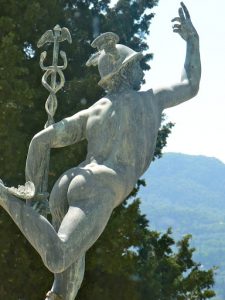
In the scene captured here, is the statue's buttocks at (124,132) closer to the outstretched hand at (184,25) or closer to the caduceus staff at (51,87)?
the caduceus staff at (51,87)

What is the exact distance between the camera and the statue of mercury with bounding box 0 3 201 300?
5422 mm

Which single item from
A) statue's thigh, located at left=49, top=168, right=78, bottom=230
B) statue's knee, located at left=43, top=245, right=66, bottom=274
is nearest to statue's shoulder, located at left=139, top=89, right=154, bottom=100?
statue's thigh, located at left=49, top=168, right=78, bottom=230

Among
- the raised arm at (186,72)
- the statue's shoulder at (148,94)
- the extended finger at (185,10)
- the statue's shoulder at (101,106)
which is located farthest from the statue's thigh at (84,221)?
the extended finger at (185,10)

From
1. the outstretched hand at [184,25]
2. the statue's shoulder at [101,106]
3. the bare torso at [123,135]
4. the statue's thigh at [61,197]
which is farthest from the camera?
the outstretched hand at [184,25]

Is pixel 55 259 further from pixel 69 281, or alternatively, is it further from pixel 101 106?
pixel 101 106

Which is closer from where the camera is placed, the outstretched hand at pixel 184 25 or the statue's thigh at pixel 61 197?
the statue's thigh at pixel 61 197

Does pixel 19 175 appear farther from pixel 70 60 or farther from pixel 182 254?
pixel 182 254

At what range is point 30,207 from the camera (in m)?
5.48

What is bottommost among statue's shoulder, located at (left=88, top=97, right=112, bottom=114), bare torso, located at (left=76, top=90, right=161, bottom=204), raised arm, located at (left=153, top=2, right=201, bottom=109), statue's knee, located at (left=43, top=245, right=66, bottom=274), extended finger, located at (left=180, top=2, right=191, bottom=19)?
statue's knee, located at (left=43, top=245, right=66, bottom=274)

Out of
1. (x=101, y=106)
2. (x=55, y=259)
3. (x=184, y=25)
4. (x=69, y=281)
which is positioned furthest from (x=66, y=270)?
(x=184, y=25)

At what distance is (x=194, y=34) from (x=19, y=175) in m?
Answer: 8.70

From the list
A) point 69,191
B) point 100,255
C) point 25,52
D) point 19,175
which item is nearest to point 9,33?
point 25,52

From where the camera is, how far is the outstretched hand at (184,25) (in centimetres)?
664

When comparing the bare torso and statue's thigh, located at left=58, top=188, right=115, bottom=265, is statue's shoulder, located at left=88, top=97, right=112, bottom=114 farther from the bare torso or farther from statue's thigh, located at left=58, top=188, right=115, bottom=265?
statue's thigh, located at left=58, top=188, right=115, bottom=265
